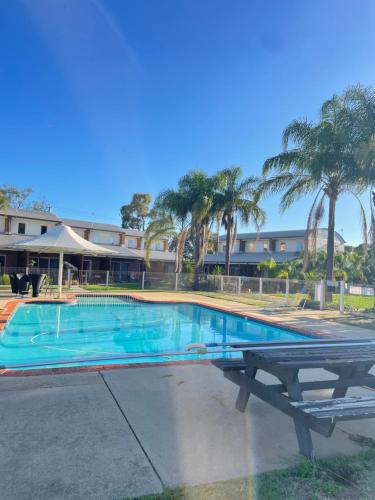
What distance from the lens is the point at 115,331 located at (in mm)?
11109

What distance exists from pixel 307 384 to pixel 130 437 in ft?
6.35


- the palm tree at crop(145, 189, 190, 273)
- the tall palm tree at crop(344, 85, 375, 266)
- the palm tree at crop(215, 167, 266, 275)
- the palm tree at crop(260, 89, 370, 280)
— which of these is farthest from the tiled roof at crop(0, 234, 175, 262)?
the tall palm tree at crop(344, 85, 375, 266)

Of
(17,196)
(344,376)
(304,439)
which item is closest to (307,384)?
(344,376)

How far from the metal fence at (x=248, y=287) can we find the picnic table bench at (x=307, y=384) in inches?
439

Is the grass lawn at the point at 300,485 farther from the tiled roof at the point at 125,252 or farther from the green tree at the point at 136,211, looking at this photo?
the green tree at the point at 136,211

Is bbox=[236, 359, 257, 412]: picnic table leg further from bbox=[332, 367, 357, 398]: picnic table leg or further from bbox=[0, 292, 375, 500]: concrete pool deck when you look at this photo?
bbox=[332, 367, 357, 398]: picnic table leg

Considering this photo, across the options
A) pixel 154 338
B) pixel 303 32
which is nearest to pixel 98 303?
pixel 154 338

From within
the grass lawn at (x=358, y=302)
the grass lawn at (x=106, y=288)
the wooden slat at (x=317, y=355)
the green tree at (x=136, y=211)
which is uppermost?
the green tree at (x=136, y=211)

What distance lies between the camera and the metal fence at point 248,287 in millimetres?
15227

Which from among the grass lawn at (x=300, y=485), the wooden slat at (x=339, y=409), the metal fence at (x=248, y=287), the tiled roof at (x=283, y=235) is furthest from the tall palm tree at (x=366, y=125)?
the tiled roof at (x=283, y=235)

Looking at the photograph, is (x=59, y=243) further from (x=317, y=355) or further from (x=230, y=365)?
(x=317, y=355)

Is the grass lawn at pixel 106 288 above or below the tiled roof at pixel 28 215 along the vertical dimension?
below

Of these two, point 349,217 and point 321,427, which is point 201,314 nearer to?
point 349,217

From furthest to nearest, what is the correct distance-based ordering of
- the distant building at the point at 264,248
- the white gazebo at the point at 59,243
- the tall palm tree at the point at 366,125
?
1. the distant building at the point at 264,248
2. the white gazebo at the point at 59,243
3. the tall palm tree at the point at 366,125
